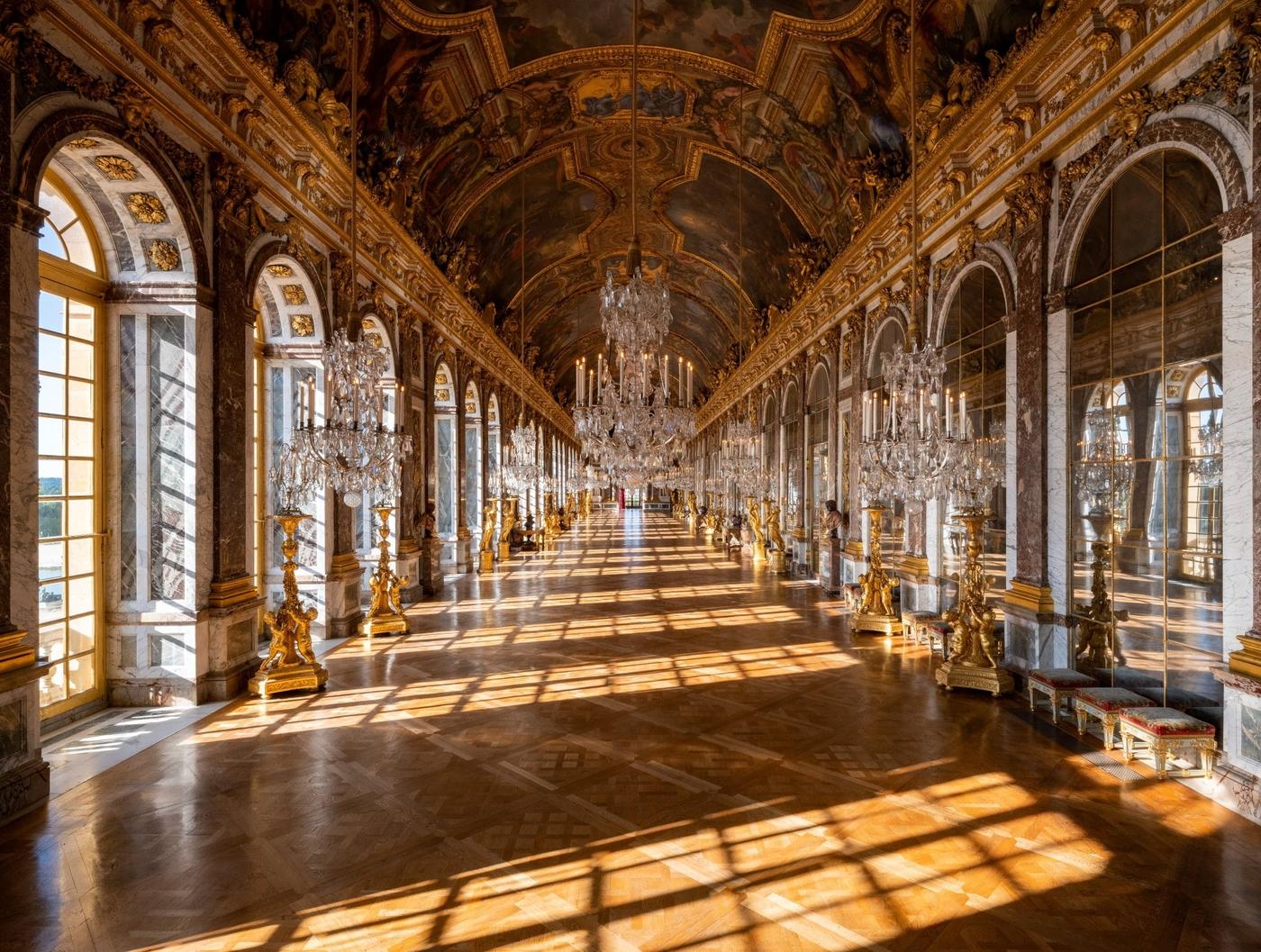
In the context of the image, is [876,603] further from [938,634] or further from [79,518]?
[79,518]

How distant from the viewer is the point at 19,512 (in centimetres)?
423

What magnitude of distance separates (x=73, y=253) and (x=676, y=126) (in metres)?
10.7

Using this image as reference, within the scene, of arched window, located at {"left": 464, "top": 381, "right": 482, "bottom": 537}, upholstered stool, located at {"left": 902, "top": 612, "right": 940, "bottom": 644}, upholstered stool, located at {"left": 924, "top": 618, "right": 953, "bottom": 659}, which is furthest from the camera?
arched window, located at {"left": 464, "top": 381, "right": 482, "bottom": 537}

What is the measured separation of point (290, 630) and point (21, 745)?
2469 mm

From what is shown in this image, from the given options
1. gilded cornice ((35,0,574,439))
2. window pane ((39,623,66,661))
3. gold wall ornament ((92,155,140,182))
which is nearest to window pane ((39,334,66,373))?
gold wall ornament ((92,155,140,182))

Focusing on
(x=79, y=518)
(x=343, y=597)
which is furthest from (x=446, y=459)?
(x=79, y=518)

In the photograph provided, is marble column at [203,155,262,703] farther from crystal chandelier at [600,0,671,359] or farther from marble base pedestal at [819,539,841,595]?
marble base pedestal at [819,539,841,595]

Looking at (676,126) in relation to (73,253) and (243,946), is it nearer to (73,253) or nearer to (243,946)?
(73,253)

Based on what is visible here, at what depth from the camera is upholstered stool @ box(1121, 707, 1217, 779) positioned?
14.4 feet

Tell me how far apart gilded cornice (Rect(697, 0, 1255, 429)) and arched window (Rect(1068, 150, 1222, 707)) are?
0.76 m

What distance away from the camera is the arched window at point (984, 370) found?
750cm

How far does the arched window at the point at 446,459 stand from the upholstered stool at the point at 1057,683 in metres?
11.9

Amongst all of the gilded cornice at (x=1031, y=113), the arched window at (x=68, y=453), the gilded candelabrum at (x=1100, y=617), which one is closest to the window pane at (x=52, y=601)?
the arched window at (x=68, y=453)

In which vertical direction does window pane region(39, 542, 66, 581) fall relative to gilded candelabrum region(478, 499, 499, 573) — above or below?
above
